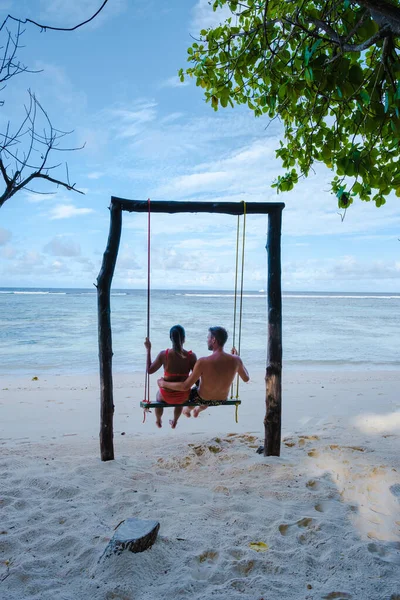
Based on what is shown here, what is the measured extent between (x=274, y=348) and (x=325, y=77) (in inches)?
103

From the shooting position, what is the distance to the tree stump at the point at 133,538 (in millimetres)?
2586

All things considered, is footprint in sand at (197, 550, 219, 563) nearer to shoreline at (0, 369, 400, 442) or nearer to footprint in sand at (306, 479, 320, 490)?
footprint in sand at (306, 479, 320, 490)

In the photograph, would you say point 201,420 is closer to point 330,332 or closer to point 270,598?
point 270,598

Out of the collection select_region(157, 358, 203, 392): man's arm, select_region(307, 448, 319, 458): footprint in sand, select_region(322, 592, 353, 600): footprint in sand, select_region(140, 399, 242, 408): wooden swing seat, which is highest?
select_region(157, 358, 203, 392): man's arm

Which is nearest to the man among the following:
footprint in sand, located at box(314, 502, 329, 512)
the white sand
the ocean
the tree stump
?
the white sand

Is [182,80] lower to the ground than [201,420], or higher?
higher

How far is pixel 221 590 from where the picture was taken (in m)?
2.32

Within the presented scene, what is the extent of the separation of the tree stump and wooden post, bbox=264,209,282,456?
1.90 metres

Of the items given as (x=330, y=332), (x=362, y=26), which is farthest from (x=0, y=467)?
(x=330, y=332)

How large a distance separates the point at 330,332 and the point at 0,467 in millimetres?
18983

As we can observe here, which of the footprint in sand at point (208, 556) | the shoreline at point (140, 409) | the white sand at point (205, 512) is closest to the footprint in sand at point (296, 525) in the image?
the white sand at point (205, 512)

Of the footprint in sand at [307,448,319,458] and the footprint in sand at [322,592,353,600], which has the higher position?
the footprint in sand at [322,592,353,600]

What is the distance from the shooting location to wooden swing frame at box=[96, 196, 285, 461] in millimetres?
4301

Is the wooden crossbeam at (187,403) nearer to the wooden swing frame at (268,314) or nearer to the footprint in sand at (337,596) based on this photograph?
the wooden swing frame at (268,314)
